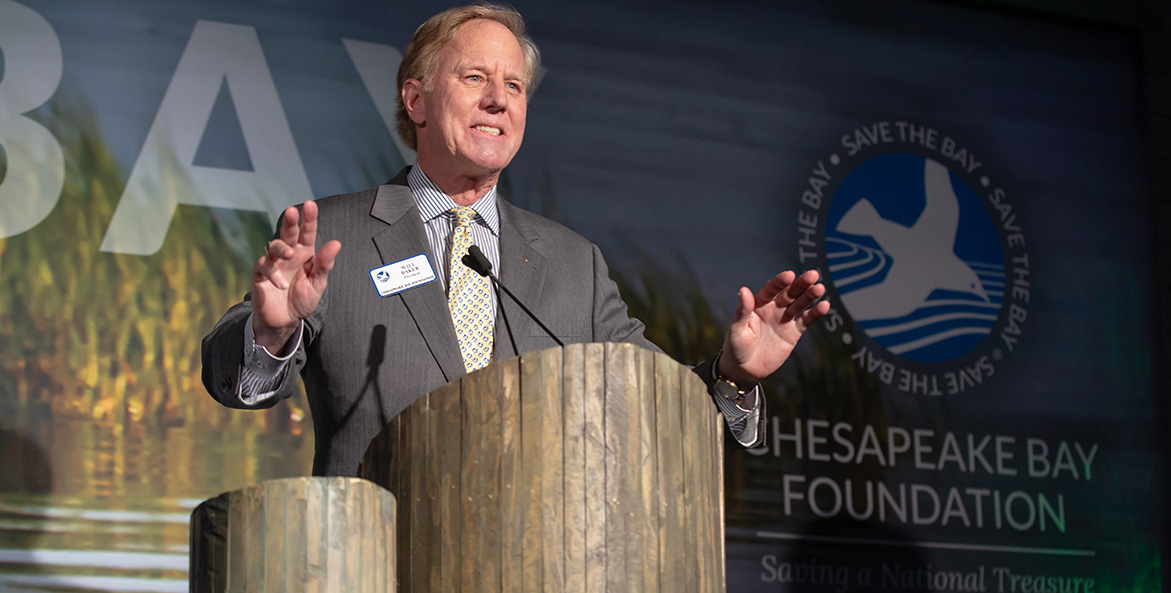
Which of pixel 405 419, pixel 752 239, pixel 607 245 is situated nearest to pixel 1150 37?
pixel 752 239

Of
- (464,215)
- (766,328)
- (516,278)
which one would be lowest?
(766,328)

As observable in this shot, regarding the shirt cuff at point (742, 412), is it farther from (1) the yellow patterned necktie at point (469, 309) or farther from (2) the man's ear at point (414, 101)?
(2) the man's ear at point (414, 101)

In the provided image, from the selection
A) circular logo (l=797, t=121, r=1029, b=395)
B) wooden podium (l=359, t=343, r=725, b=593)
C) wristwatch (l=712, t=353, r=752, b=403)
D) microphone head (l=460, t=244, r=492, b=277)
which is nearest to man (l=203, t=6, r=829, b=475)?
wristwatch (l=712, t=353, r=752, b=403)

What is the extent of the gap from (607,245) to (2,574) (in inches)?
76.8

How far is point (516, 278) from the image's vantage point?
215 centimetres

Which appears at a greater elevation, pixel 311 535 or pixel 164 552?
pixel 311 535

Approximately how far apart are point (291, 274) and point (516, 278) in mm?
519

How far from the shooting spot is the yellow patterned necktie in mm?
2064

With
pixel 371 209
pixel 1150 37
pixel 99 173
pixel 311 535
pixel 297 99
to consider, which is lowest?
pixel 311 535

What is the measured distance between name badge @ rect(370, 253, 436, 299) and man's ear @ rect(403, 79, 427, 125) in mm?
489

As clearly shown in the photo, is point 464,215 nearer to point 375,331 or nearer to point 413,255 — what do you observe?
point 413,255

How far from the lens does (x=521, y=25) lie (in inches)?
99.5

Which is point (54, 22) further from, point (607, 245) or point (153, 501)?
point (607, 245)

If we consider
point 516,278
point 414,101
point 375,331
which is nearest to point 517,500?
point 375,331
